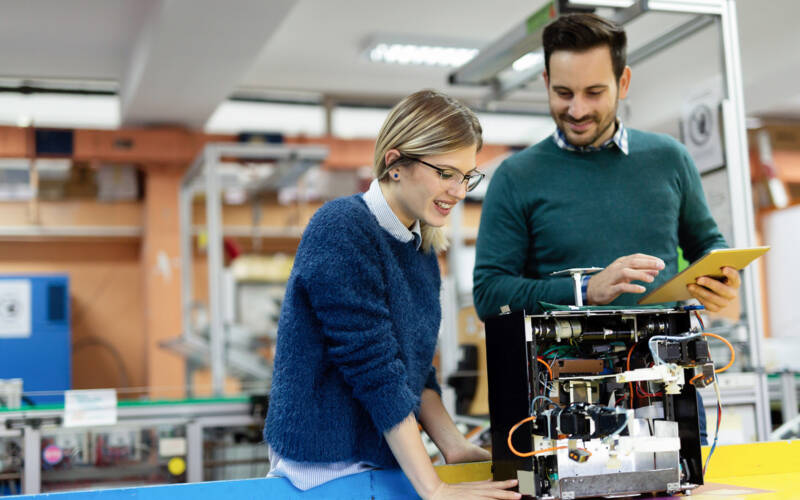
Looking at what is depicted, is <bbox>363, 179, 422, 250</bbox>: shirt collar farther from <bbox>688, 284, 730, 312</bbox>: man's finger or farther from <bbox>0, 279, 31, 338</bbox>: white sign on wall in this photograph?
<bbox>0, 279, 31, 338</bbox>: white sign on wall

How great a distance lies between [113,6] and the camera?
18.0 feet

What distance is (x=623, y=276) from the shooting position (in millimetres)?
1320

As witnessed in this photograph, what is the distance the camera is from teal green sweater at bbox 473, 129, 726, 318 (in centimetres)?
158

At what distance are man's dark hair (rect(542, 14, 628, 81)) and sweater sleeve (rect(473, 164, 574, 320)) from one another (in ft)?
0.85

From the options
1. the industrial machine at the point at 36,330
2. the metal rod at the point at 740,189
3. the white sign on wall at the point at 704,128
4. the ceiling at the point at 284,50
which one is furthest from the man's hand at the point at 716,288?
the industrial machine at the point at 36,330

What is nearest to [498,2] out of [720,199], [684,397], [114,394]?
[720,199]

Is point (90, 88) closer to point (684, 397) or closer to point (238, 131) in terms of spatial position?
point (238, 131)

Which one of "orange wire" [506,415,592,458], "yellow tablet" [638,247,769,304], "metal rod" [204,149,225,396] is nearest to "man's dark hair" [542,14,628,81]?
"yellow tablet" [638,247,769,304]

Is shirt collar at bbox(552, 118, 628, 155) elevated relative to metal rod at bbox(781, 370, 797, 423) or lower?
elevated

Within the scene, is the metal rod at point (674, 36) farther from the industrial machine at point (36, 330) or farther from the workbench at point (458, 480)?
the industrial machine at point (36, 330)

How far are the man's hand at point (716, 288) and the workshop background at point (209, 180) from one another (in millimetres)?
1784

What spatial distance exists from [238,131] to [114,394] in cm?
445

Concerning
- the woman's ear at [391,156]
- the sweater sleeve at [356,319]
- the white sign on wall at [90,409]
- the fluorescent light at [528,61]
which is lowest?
the white sign on wall at [90,409]

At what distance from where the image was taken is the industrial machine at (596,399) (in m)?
1.19
